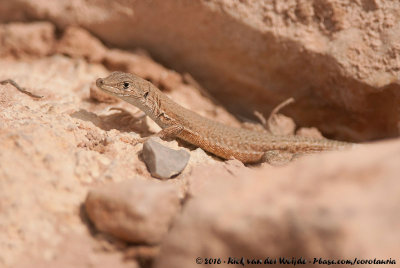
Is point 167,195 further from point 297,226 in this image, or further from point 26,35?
point 26,35

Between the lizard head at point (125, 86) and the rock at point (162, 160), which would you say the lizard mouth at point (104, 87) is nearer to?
the lizard head at point (125, 86)

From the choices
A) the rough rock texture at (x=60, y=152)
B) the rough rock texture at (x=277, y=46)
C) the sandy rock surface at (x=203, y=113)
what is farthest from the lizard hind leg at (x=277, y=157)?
the rough rock texture at (x=277, y=46)

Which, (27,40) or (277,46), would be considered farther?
(27,40)

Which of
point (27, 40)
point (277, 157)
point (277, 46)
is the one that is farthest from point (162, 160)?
point (27, 40)

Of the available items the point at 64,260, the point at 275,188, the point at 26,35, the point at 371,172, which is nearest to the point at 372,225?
the point at 371,172

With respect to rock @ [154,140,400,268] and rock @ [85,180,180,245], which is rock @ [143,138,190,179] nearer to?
rock @ [85,180,180,245]

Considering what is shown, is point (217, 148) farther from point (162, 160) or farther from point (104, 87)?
point (104, 87)

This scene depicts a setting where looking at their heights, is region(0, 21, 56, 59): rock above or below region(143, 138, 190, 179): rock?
below

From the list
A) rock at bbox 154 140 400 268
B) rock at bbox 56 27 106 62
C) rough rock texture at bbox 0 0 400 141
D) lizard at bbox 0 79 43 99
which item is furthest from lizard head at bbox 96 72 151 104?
rock at bbox 154 140 400 268
